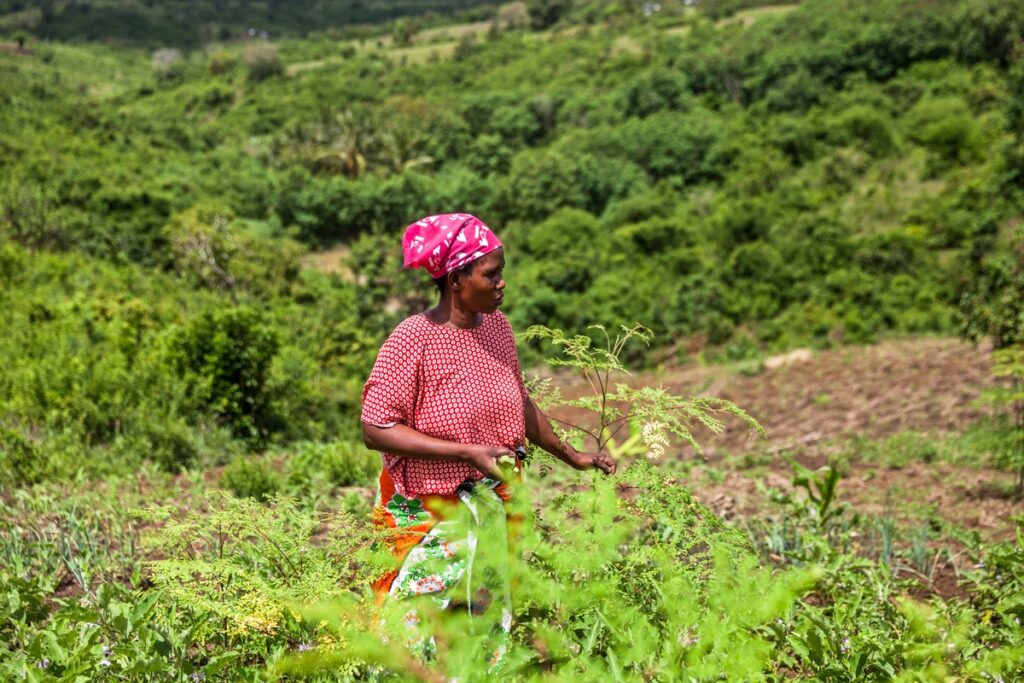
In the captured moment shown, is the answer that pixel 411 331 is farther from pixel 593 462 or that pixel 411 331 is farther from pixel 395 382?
pixel 593 462

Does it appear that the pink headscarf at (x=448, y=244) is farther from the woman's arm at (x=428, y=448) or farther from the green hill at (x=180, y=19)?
the green hill at (x=180, y=19)

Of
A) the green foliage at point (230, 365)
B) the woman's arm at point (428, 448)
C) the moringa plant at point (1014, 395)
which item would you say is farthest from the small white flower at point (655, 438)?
the green foliage at point (230, 365)

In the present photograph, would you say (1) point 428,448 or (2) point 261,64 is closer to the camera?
(1) point 428,448

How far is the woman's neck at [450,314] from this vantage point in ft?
7.30

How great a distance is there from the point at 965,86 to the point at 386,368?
112 feet

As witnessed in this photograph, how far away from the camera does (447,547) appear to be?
2.14 meters

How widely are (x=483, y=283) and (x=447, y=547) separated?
68 cm

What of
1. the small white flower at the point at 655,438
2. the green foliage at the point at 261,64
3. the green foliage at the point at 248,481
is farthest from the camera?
the green foliage at the point at 261,64

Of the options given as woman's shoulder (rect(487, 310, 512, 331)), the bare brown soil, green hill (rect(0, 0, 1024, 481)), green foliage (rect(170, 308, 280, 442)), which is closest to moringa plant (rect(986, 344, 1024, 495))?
the bare brown soil

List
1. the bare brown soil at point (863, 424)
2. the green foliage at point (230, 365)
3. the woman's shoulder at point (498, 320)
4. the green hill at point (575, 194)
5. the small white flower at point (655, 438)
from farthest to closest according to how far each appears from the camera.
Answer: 1. the green hill at point (575, 194)
2. the green foliage at point (230, 365)
3. the bare brown soil at point (863, 424)
4. the woman's shoulder at point (498, 320)
5. the small white flower at point (655, 438)

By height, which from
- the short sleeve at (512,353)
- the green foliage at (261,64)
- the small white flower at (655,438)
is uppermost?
the green foliage at (261,64)

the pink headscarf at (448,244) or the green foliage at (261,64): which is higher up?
the green foliage at (261,64)

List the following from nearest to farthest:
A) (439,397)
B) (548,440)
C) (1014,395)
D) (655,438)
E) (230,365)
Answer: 1. (655,438)
2. (439,397)
3. (548,440)
4. (1014,395)
5. (230,365)

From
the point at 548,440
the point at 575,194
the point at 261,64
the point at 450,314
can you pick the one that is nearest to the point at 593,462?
the point at 548,440
